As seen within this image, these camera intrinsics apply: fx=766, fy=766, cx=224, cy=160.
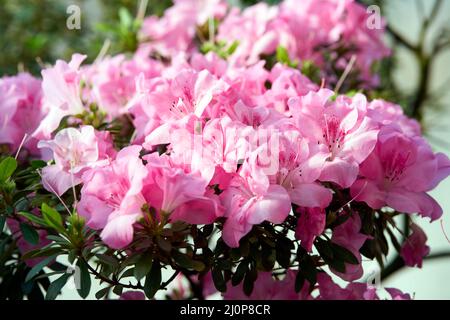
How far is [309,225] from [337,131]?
137 mm

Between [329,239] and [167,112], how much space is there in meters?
0.30

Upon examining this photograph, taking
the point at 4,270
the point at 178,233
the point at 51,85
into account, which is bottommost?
the point at 4,270

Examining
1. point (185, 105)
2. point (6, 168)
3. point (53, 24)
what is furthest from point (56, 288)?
point (53, 24)

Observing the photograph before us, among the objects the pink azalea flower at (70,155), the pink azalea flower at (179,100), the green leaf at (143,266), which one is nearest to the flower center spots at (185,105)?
the pink azalea flower at (179,100)

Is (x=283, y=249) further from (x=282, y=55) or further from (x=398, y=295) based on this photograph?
(x=282, y=55)

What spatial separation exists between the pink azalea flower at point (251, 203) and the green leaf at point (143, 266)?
4.1 inches

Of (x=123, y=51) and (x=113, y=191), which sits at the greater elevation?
(x=113, y=191)

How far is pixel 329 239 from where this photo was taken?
3.55 ft

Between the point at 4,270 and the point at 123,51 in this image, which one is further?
the point at 123,51

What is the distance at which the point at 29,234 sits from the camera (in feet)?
3.56

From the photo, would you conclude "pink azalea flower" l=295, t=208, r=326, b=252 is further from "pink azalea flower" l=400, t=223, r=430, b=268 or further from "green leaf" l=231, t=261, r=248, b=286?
"pink azalea flower" l=400, t=223, r=430, b=268
